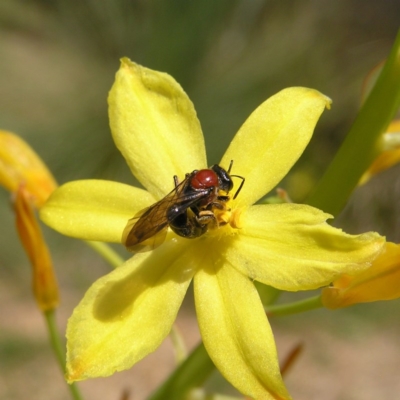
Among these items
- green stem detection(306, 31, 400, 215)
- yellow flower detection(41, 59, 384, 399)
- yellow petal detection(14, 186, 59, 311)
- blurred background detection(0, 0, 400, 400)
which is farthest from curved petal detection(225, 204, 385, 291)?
blurred background detection(0, 0, 400, 400)

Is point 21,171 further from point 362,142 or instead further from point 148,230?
point 362,142

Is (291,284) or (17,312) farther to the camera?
(17,312)

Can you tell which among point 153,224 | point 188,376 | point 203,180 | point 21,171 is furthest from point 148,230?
point 21,171

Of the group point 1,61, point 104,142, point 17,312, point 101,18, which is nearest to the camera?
point 104,142

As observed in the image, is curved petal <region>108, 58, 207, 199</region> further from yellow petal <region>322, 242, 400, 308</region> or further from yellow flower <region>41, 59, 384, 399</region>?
yellow petal <region>322, 242, 400, 308</region>

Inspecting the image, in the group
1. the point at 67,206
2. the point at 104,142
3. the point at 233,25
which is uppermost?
the point at 67,206

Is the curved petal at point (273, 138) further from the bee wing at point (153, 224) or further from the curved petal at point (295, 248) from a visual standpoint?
the bee wing at point (153, 224)

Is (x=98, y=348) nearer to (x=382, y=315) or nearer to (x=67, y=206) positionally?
(x=67, y=206)

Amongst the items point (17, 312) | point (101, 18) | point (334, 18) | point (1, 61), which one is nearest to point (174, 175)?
point (17, 312)
